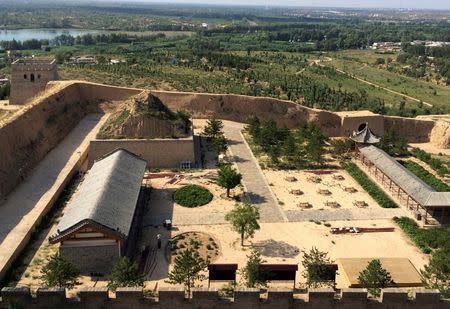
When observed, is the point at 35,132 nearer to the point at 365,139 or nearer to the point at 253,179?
the point at 253,179

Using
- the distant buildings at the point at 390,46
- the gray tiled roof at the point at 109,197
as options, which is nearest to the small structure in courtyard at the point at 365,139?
the gray tiled roof at the point at 109,197

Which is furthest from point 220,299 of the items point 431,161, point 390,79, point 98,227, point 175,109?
point 390,79

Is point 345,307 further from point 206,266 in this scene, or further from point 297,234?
point 297,234

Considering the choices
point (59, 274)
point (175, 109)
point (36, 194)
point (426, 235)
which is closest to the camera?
point (59, 274)

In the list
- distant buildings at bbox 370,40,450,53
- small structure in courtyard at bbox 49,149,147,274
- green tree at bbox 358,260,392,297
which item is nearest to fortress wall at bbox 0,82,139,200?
small structure in courtyard at bbox 49,149,147,274

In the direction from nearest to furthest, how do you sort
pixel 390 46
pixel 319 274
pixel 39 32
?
pixel 319 274 → pixel 390 46 → pixel 39 32

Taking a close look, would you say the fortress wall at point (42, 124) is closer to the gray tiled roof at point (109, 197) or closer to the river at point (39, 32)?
the gray tiled roof at point (109, 197)
